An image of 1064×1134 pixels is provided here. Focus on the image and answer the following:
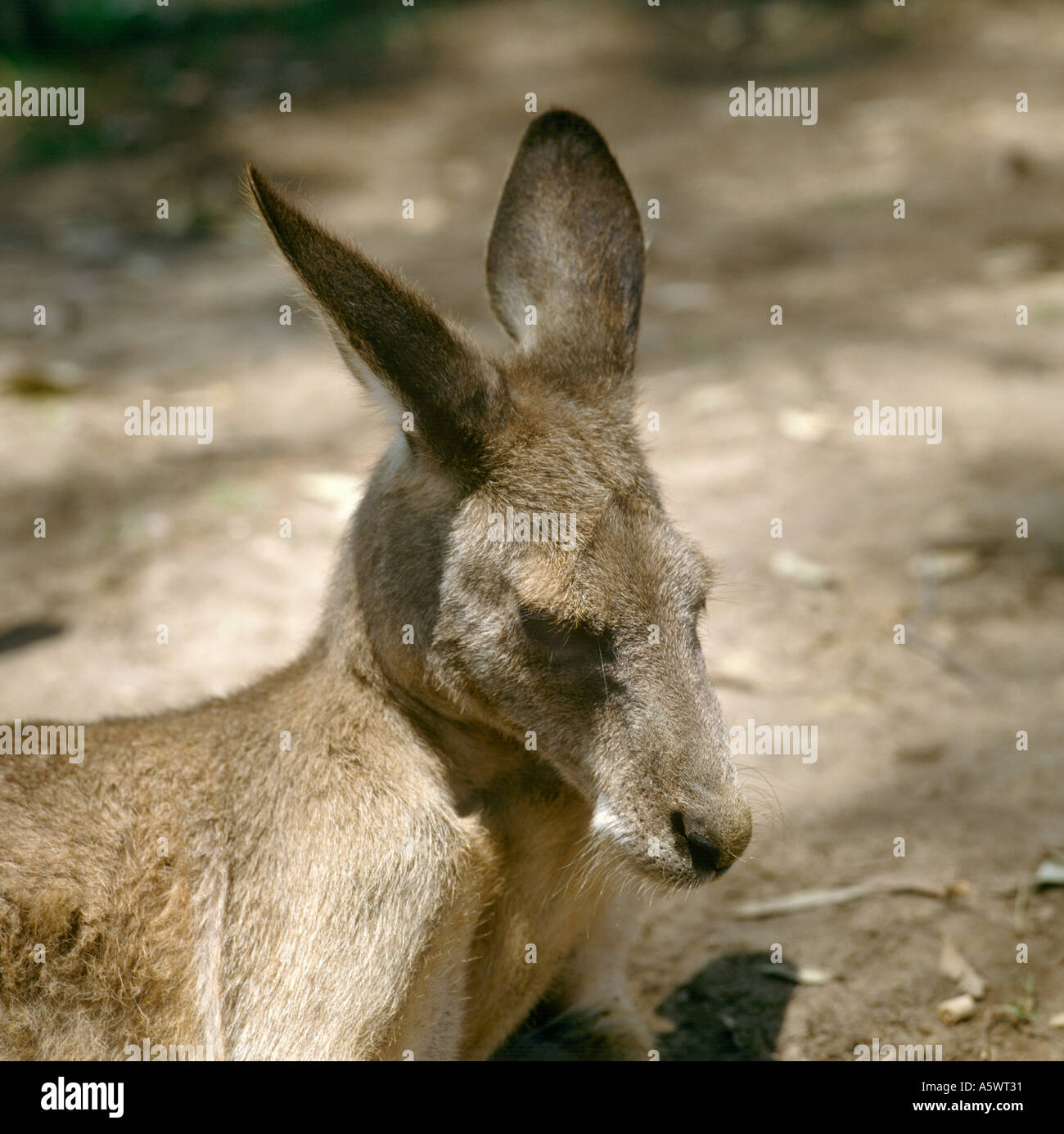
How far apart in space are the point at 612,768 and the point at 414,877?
0.47 m

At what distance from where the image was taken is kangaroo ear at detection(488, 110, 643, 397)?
315 cm

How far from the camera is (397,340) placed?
8.66ft

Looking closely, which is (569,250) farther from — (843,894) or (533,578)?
(843,894)

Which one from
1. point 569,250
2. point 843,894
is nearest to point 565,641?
point 569,250

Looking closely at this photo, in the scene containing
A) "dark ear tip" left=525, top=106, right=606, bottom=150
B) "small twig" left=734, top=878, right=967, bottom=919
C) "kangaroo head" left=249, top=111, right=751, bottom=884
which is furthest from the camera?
"small twig" left=734, top=878, right=967, bottom=919

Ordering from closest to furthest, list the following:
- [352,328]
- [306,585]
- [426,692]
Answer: [352,328]
[426,692]
[306,585]

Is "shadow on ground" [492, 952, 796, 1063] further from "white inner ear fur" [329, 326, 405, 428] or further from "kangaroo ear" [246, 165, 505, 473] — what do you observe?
"white inner ear fur" [329, 326, 405, 428]

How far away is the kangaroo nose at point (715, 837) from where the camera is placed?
2.61 meters

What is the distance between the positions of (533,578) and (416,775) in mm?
541

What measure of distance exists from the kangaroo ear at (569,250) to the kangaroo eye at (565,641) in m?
0.70

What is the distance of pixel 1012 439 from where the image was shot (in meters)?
5.69

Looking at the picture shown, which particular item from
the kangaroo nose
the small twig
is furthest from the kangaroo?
the small twig

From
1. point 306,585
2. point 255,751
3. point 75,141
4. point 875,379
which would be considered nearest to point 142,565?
point 306,585
